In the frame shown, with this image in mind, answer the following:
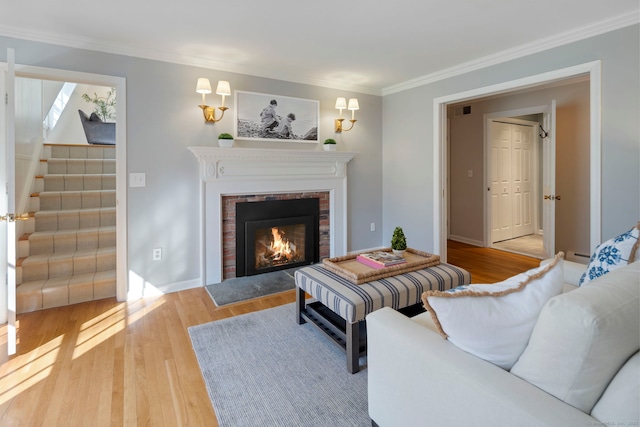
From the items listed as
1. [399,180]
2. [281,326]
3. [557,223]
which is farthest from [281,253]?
[557,223]

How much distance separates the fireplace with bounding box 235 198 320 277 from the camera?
372 centimetres

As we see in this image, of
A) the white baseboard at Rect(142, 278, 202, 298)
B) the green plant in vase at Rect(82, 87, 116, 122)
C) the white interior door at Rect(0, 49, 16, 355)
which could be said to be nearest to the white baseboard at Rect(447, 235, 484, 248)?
the white baseboard at Rect(142, 278, 202, 298)

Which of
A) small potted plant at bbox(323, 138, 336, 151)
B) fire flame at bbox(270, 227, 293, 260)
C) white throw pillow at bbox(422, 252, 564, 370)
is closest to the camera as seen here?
white throw pillow at bbox(422, 252, 564, 370)

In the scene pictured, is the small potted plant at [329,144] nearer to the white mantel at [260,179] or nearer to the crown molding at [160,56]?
the white mantel at [260,179]

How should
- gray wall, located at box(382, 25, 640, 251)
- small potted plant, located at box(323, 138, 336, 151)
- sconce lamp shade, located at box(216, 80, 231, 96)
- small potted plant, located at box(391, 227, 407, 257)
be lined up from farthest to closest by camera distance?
small potted plant, located at box(323, 138, 336, 151), sconce lamp shade, located at box(216, 80, 231, 96), small potted plant, located at box(391, 227, 407, 257), gray wall, located at box(382, 25, 640, 251)

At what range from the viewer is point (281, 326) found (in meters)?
2.60

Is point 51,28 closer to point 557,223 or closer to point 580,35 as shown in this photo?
point 580,35

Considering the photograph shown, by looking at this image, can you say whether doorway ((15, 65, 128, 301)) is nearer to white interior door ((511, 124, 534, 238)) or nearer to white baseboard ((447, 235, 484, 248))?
white baseboard ((447, 235, 484, 248))

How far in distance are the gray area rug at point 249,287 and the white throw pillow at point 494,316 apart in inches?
92.5

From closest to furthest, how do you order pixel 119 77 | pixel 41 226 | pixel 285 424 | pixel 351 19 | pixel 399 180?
pixel 285 424
pixel 351 19
pixel 119 77
pixel 41 226
pixel 399 180

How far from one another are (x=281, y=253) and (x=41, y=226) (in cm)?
250

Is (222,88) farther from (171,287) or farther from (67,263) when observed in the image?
(67,263)

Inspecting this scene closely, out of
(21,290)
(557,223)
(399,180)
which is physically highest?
Answer: (399,180)

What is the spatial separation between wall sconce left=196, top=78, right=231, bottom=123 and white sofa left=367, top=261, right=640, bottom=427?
265cm
